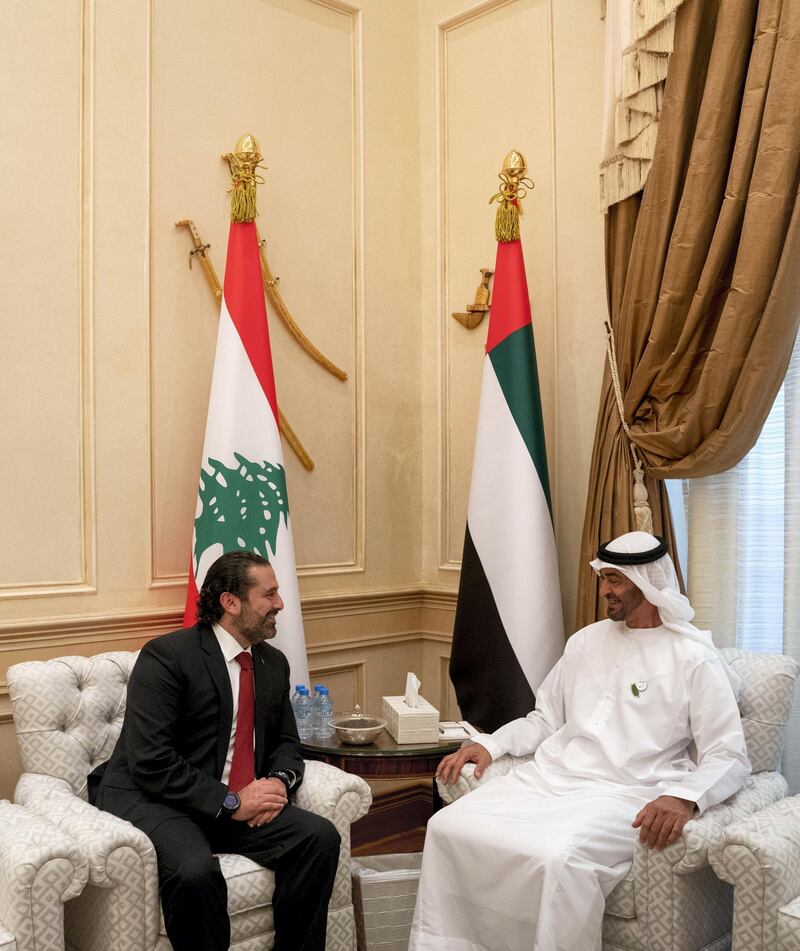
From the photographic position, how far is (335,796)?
2.91 meters

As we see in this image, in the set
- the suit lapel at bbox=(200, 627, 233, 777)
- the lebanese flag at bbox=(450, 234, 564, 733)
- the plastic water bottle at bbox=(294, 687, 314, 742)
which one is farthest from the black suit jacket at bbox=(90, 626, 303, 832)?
the lebanese flag at bbox=(450, 234, 564, 733)

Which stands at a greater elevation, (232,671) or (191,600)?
(191,600)

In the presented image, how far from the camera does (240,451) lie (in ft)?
11.9

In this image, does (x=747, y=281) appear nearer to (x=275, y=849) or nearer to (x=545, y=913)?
(x=545, y=913)

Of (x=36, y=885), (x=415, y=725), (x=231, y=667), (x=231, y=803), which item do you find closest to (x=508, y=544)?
(x=415, y=725)

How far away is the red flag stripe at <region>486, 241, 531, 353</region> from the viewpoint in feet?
12.6

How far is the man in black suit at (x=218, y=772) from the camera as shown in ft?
8.52

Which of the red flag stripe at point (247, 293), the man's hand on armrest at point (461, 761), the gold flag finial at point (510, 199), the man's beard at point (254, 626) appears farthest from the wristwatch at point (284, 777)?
the gold flag finial at point (510, 199)

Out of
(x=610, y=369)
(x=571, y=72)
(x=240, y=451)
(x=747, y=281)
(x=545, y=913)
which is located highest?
(x=571, y=72)

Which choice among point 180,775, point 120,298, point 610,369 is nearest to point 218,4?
point 120,298

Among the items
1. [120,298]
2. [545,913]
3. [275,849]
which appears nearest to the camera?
[545,913]

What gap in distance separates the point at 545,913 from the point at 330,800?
2.21 ft

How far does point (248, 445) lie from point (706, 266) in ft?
5.48

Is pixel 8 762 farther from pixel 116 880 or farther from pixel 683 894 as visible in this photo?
pixel 683 894
